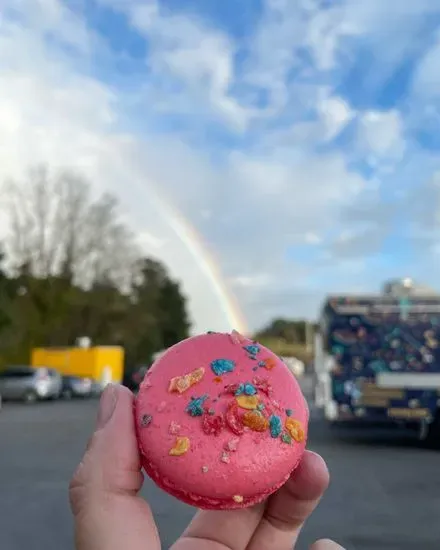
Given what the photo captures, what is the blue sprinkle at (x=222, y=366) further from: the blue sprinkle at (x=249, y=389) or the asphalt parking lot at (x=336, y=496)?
the asphalt parking lot at (x=336, y=496)

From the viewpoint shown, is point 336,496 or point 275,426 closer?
point 275,426

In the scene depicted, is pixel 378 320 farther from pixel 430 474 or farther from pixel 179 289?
pixel 179 289

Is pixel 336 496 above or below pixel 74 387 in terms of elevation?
above

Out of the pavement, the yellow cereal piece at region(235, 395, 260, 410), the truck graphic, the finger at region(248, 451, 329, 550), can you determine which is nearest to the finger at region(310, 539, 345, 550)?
the finger at region(248, 451, 329, 550)

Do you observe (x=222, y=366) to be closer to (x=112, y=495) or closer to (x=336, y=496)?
(x=112, y=495)

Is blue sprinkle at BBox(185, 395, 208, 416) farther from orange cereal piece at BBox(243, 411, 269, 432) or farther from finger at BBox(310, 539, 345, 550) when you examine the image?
finger at BBox(310, 539, 345, 550)

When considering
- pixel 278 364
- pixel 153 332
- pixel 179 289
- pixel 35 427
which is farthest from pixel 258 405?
pixel 179 289

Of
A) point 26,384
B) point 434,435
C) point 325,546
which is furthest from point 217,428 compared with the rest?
point 26,384

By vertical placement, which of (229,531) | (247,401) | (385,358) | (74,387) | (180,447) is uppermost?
(247,401)
